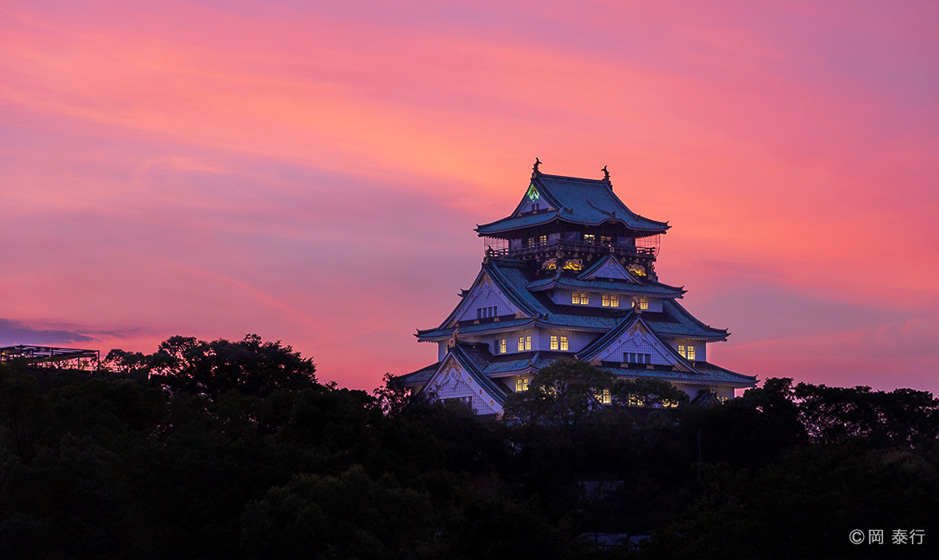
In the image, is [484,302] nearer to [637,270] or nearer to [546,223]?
[546,223]

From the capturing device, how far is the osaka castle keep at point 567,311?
89.6 meters

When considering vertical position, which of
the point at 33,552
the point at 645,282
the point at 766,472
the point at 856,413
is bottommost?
the point at 33,552

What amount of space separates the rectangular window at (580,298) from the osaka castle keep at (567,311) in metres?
0.10

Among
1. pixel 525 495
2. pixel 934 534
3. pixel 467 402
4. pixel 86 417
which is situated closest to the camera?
pixel 934 534

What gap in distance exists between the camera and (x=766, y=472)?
38.2m

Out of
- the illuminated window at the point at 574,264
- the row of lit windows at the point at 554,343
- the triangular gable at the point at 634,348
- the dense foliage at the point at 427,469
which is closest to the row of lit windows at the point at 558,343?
the row of lit windows at the point at 554,343

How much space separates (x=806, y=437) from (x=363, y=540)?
36.8 meters

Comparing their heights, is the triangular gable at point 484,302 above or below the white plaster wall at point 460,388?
above

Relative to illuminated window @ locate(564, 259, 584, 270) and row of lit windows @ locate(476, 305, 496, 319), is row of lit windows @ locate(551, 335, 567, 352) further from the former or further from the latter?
A: illuminated window @ locate(564, 259, 584, 270)

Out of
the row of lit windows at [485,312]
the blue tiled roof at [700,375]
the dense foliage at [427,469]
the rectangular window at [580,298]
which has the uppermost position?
the rectangular window at [580,298]

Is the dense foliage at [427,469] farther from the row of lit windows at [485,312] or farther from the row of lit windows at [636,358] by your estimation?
the row of lit windows at [485,312]

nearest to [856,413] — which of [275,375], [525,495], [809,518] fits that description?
[525,495]

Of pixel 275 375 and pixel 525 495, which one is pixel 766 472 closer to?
pixel 525 495

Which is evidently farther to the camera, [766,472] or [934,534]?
[766,472]
